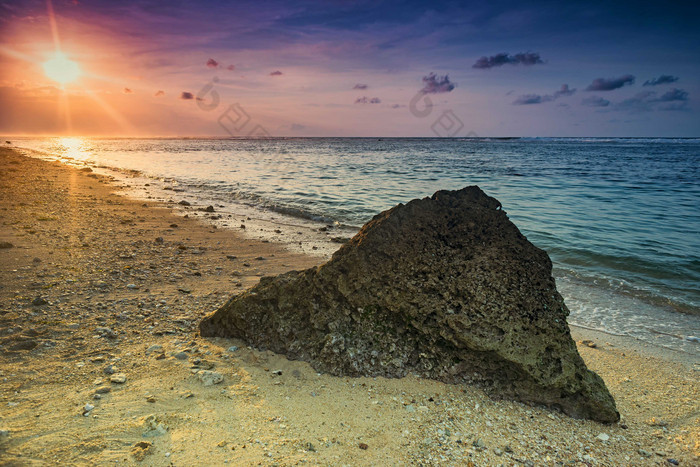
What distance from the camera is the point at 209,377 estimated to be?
332cm

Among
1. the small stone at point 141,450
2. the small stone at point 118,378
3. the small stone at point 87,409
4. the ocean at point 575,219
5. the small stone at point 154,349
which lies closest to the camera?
the small stone at point 141,450

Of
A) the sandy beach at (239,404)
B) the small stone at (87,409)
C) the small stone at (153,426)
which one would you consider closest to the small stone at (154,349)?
the sandy beach at (239,404)

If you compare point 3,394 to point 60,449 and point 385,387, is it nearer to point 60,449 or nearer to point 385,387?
point 60,449

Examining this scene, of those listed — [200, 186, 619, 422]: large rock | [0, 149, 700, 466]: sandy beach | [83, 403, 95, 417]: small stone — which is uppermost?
[200, 186, 619, 422]: large rock

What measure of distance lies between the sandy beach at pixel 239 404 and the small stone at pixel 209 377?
1cm

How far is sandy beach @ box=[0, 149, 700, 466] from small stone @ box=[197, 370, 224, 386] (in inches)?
0.4

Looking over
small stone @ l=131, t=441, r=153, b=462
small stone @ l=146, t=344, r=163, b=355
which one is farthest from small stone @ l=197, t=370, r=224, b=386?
small stone @ l=131, t=441, r=153, b=462

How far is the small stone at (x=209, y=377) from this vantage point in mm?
3282

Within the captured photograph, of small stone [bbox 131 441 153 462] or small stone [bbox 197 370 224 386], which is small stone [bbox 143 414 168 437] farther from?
small stone [bbox 197 370 224 386]

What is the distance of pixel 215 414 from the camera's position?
293cm

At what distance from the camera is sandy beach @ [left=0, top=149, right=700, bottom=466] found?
2.62 m

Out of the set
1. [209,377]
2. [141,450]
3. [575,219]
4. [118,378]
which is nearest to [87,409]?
[118,378]

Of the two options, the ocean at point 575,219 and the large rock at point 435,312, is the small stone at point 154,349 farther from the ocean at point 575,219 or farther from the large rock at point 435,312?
the ocean at point 575,219

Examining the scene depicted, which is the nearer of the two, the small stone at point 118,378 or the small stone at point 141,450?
the small stone at point 141,450
